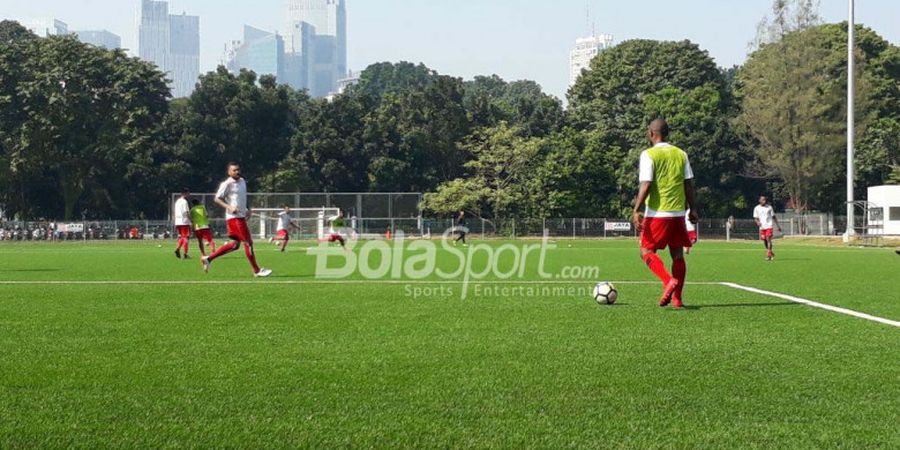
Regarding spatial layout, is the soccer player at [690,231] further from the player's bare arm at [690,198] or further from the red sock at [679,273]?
the red sock at [679,273]

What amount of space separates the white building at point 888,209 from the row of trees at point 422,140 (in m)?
6.38

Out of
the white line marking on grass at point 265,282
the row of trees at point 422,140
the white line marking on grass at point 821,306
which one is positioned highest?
the row of trees at point 422,140

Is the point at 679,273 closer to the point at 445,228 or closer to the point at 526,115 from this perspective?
the point at 445,228

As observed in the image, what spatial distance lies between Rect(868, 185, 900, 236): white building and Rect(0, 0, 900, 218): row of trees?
6378 mm

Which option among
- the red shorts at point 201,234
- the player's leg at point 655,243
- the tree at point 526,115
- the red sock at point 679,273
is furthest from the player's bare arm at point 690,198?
the tree at point 526,115

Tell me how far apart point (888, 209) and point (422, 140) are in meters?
30.9

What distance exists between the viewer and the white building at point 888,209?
168 feet

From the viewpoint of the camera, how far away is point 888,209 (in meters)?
51.5

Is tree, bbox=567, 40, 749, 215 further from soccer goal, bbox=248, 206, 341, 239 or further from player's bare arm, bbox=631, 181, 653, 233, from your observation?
player's bare arm, bbox=631, 181, 653, 233

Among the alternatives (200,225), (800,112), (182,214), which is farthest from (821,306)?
(800,112)

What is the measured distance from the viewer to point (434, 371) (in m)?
5.62

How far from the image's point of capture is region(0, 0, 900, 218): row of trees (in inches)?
2293

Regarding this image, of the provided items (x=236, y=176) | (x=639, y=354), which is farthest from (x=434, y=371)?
(x=236, y=176)

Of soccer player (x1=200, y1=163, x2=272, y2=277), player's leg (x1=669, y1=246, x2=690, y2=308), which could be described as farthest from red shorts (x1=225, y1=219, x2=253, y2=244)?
player's leg (x1=669, y1=246, x2=690, y2=308)
